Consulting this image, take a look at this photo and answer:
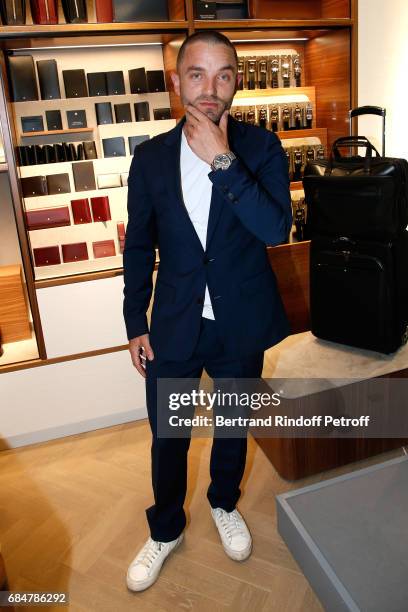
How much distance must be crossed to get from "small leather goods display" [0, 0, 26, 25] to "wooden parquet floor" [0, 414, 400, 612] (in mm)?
1922

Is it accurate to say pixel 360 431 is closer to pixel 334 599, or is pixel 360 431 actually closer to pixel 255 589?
pixel 255 589

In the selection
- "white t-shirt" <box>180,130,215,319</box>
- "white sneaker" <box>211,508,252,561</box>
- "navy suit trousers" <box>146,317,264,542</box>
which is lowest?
"white sneaker" <box>211,508,252,561</box>

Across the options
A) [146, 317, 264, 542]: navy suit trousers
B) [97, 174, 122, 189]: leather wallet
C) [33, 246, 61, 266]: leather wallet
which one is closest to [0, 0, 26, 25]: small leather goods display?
[97, 174, 122, 189]: leather wallet

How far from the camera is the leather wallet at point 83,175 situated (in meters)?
2.59

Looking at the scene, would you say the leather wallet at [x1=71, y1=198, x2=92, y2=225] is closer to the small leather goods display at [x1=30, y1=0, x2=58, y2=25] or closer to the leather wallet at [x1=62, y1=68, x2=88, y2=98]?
the leather wallet at [x1=62, y1=68, x2=88, y2=98]

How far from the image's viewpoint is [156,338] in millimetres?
1651

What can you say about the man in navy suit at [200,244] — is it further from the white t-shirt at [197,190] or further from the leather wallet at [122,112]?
the leather wallet at [122,112]

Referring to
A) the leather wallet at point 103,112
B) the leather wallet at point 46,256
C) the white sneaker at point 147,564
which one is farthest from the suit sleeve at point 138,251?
the leather wallet at point 103,112

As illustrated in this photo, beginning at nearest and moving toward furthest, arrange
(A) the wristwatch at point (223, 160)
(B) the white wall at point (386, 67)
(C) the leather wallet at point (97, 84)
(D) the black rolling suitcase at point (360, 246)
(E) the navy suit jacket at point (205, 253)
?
(A) the wristwatch at point (223, 160)
(E) the navy suit jacket at point (205, 253)
(D) the black rolling suitcase at point (360, 246)
(C) the leather wallet at point (97, 84)
(B) the white wall at point (386, 67)

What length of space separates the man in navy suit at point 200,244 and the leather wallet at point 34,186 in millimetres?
1054

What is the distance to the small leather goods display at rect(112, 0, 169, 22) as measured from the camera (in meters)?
2.30

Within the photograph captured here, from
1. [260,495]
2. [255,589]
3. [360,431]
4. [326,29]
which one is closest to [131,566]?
[255,589]

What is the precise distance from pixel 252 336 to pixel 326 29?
6.28ft

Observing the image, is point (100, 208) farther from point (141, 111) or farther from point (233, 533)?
point (233, 533)
